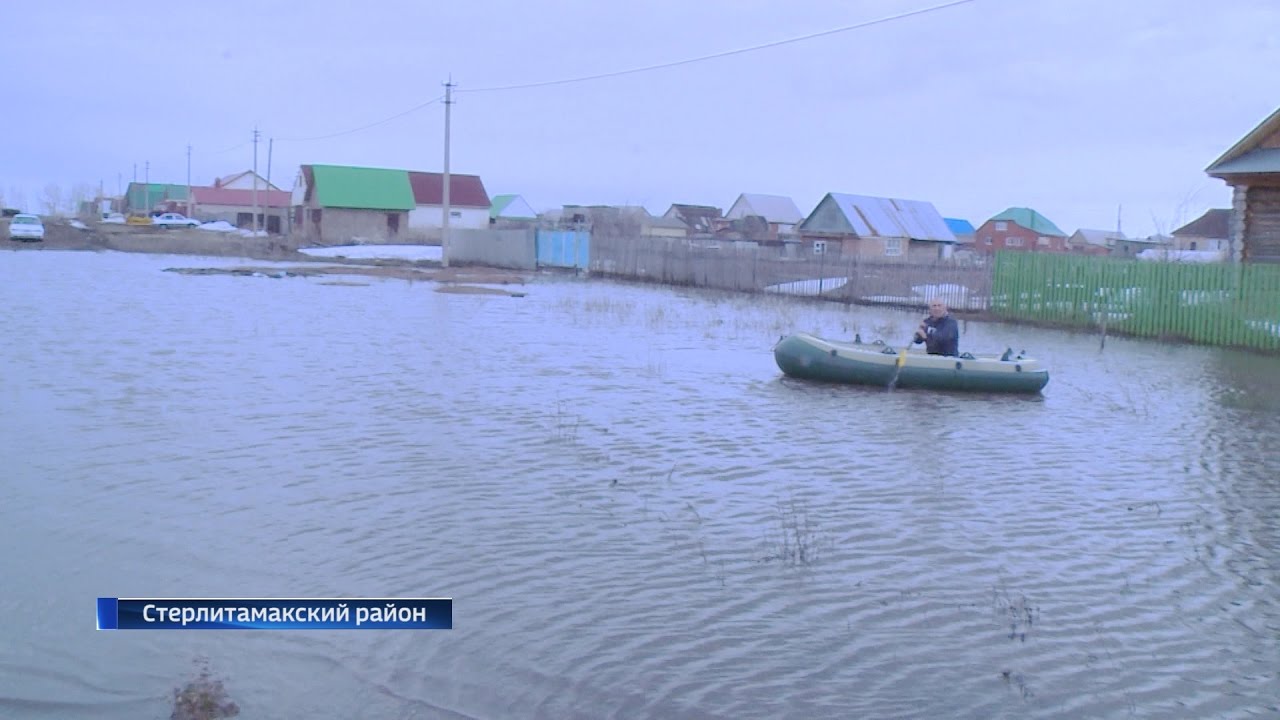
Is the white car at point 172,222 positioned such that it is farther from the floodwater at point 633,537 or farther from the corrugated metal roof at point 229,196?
the floodwater at point 633,537

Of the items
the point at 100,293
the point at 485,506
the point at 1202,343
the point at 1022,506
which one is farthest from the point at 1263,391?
the point at 100,293

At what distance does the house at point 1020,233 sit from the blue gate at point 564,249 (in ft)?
151

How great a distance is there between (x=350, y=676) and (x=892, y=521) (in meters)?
5.07

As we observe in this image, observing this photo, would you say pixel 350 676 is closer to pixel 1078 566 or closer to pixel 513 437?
pixel 1078 566

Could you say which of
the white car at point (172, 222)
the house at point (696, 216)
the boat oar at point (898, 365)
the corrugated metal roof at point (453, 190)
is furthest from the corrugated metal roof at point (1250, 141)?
the house at point (696, 216)

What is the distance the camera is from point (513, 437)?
13.3m

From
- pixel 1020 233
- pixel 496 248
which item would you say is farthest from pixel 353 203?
pixel 1020 233

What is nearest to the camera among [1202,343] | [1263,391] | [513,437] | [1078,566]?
[1078,566]

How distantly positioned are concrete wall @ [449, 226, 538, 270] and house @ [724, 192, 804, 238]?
51.8 metres

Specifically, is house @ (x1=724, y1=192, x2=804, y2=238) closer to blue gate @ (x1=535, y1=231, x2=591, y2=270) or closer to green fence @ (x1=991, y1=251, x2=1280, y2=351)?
blue gate @ (x1=535, y1=231, x2=591, y2=270)

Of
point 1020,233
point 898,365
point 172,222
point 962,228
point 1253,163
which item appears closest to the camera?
point 898,365

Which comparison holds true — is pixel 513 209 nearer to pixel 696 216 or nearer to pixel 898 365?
pixel 696 216

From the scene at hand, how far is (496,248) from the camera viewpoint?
56406 millimetres

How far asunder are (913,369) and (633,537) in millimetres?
9244
